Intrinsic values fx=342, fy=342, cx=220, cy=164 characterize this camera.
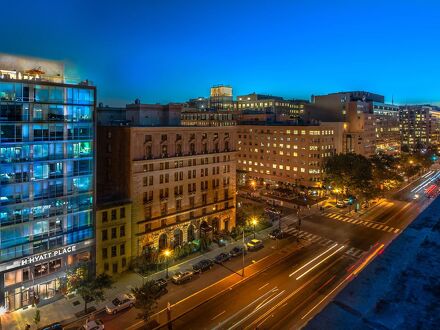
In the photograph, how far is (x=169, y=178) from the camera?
64688 mm

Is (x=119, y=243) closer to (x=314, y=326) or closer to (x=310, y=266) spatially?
(x=310, y=266)

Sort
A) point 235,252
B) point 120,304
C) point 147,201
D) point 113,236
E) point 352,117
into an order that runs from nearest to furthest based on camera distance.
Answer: point 120,304 < point 113,236 < point 147,201 < point 235,252 < point 352,117

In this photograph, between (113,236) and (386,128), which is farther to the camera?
(386,128)

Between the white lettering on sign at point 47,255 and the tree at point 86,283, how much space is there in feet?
11.0

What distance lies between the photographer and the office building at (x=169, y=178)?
5978cm

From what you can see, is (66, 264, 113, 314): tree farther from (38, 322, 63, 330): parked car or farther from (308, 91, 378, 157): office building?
(308, 91, 378, 157): office building

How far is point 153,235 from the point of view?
204 ft

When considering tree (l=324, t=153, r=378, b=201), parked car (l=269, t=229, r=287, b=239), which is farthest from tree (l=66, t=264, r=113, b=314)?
tree (l=324, t=153, r=378, b=201)

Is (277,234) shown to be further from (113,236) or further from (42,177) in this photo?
(42,177)

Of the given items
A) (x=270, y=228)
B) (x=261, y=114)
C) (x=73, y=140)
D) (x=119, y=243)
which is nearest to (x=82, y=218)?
(x=119, y=243)

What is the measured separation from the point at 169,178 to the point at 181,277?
61.9ft

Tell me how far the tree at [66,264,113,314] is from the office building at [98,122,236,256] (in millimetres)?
9790

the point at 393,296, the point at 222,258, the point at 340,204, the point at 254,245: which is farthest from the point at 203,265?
the point at 340,204

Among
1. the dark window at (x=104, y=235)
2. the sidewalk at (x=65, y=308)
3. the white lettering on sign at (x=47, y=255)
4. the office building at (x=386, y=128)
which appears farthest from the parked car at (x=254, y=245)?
the office building at (x=386, y=128)
